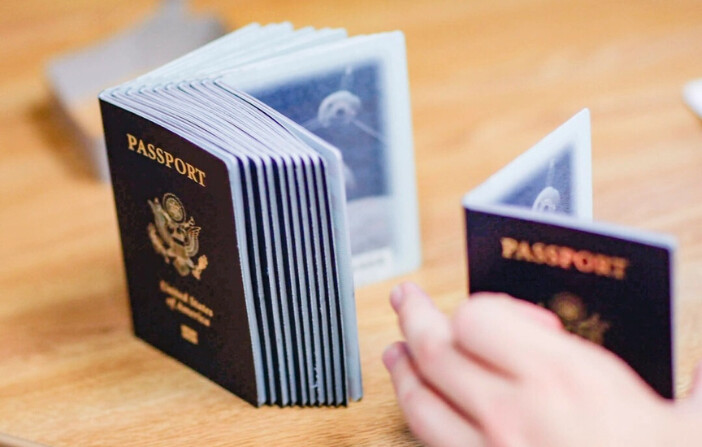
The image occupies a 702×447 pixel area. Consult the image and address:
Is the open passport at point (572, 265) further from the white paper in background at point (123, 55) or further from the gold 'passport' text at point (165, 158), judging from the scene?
the white paper in background at point (123, 55)

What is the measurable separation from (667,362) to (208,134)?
430mm

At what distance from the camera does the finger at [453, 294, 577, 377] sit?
690 mm

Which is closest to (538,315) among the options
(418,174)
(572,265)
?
(572,265)

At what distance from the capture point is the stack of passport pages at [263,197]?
2.81 ft

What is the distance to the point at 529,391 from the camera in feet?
2.24

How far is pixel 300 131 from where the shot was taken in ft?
2.84

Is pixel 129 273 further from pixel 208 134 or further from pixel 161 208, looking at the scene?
pixel 208 134

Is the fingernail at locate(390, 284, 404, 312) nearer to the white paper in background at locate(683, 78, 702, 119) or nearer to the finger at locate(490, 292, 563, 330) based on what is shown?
the finger at locate(490, 292, 563, 330)

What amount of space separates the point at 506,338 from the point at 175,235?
1.23 feet

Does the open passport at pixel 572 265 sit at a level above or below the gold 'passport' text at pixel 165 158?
below

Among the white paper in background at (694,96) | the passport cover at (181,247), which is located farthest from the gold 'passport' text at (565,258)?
the white paper in background at (694,96)

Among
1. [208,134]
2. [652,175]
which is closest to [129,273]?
[208,134]

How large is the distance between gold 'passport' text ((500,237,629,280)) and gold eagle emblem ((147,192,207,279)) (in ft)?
0.97

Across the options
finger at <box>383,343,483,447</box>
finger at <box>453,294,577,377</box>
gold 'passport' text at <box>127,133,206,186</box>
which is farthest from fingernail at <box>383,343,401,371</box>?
gold 'passport' text at <box>127,133,206,186</box>
